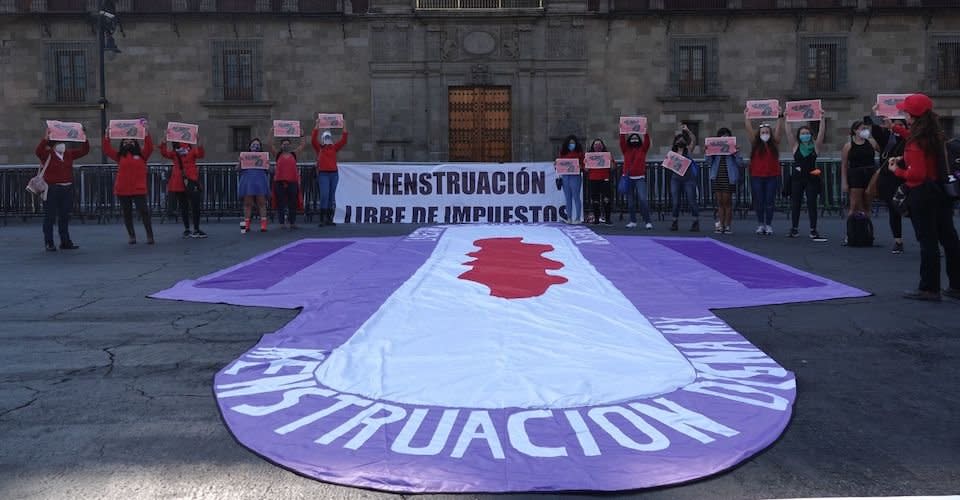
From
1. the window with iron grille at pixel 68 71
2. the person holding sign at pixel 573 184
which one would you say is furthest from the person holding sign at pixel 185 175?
the window with iron grille at pixel 68 71

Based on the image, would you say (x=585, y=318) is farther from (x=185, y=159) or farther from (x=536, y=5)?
(x=536, y=5)

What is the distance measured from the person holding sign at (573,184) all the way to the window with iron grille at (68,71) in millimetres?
18631

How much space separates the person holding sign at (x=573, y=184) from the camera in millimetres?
17828

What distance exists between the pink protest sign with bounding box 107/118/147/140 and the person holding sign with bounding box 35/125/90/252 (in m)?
0.55

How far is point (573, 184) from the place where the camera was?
58.5 feet

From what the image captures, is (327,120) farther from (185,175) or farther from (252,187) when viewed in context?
(185,175)

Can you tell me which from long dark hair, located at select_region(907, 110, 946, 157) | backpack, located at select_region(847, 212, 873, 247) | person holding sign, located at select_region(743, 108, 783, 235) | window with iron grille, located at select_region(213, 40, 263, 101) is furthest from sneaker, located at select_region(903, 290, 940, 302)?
window with iron grille, located at select_region(213, 40, 263, 101)

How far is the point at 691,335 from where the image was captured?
6.14 metres

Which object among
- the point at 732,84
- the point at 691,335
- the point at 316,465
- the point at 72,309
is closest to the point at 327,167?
the point at 72,309

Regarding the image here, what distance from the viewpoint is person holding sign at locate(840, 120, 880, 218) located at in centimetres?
1291

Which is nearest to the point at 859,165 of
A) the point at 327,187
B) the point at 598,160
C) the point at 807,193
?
the point at 807,193

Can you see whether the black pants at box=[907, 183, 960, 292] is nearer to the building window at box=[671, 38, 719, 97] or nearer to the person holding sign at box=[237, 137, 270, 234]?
the person holding sign at box=[237, 137, 270, 234]

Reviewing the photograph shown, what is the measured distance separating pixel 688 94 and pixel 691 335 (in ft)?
80.6

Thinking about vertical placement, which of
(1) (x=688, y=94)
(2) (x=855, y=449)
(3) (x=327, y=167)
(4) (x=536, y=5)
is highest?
(4) (x=536, y=5)
